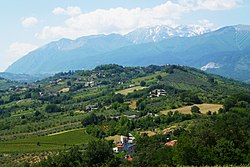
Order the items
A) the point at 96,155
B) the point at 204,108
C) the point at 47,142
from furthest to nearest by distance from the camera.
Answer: the point at 204,108 < the point at 47,142 < the point at 96,155

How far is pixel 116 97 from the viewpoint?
124625mm

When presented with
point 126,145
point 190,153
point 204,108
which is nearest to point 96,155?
point 190,153

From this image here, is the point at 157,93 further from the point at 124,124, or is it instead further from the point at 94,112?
the point at 124,124

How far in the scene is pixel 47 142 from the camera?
263 feet

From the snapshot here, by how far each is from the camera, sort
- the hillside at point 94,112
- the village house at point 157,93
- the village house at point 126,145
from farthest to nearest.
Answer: the village house at point 157,93 → the hillside at point 94,112 → the village house at point 126,145

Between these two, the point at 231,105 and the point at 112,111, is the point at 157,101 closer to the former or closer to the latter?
the point at 112,111

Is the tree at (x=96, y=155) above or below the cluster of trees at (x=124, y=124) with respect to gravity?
above

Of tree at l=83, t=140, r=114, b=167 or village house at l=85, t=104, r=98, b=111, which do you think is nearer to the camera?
tree at l=83, t=140, r=114, b=167

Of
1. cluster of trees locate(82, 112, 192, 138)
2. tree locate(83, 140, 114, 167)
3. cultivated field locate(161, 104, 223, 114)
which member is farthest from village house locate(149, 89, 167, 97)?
tree locate(83, 140, 114, 167)

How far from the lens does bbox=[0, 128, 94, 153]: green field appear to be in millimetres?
75562

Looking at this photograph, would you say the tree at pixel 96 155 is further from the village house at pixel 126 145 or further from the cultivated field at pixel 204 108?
the cultivated field at pixel 204 108

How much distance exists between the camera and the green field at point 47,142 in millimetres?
75562

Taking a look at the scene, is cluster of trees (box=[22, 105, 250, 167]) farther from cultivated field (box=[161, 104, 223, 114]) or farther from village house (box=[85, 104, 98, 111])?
village house (box=[85, 104, 98, 111])

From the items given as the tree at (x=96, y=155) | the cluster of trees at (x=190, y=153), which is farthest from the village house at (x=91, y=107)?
the tree at (x=96, y=155)
